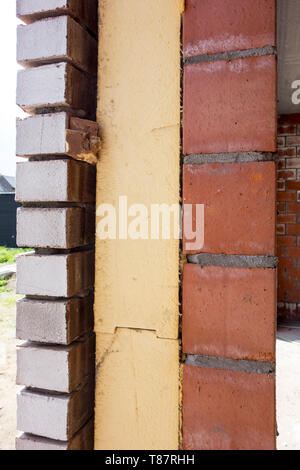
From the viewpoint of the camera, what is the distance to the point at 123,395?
→ 95cm

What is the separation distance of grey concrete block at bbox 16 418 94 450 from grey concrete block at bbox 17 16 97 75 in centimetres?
107

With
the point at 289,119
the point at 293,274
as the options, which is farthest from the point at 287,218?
the point at 289,119

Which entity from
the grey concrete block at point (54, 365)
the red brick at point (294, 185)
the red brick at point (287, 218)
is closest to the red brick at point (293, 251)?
the red brick at point (287, 218)

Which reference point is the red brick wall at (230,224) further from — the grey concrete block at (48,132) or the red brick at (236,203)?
the grey concrete block at (48,132)

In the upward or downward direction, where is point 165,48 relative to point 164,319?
upward

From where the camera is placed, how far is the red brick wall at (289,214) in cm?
421

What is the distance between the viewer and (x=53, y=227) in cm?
91

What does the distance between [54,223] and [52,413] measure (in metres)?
0.53

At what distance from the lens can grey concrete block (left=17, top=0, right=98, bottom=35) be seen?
0.90 metres

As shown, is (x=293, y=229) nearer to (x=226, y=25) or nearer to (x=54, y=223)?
(x=226, y=25)

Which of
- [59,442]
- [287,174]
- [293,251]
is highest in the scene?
[287,174]
